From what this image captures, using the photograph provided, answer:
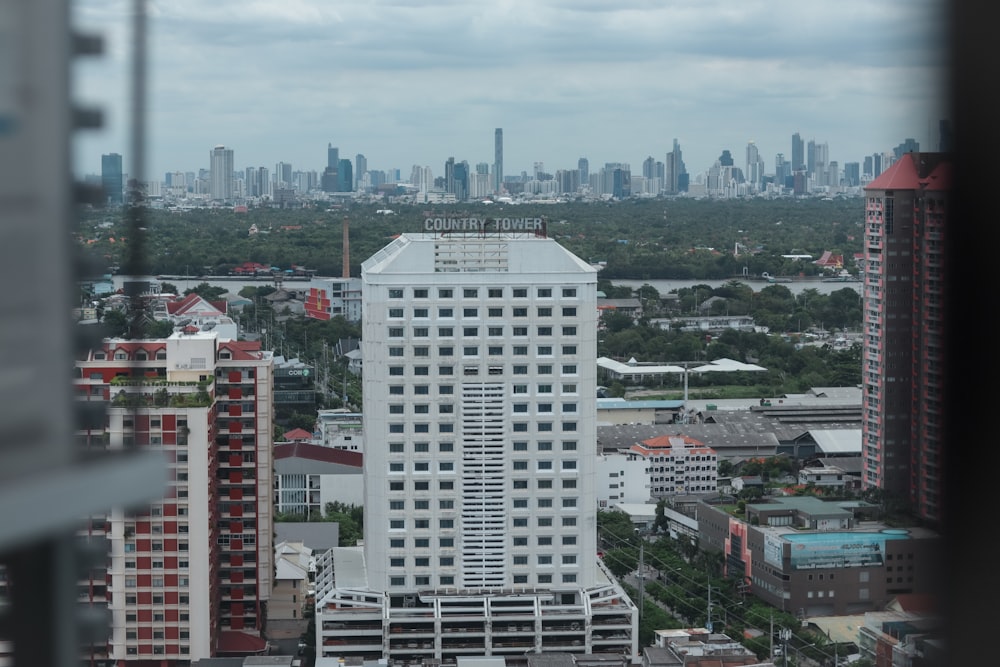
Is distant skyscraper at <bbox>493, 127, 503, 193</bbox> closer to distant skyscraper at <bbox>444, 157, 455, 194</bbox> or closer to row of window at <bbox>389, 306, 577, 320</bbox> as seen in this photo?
distant skyscraper at <bbox>444, 157, 455, 194</bbox>

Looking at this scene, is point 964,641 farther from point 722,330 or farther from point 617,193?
point 617,193

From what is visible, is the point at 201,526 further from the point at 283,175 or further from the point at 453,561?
the point at 283,175

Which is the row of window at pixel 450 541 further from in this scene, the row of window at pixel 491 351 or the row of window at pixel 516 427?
the row of window at pixel 491 351

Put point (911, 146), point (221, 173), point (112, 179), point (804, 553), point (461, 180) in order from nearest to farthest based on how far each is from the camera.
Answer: point (112, 179), point (911, 146), point (804, 553), point (221, 173), point (461, 180)

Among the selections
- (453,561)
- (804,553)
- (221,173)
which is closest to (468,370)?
(453,561)

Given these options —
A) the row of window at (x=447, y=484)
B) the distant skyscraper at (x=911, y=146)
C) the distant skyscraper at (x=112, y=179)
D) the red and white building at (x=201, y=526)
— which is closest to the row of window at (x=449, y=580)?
the row of window at (x=447, y=484)

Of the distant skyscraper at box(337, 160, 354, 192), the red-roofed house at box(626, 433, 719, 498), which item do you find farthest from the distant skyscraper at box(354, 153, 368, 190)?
the red-roofed house at box(626, 433, 719, 498)

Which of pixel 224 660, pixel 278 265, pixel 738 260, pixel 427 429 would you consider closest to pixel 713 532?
pixel 427 429
